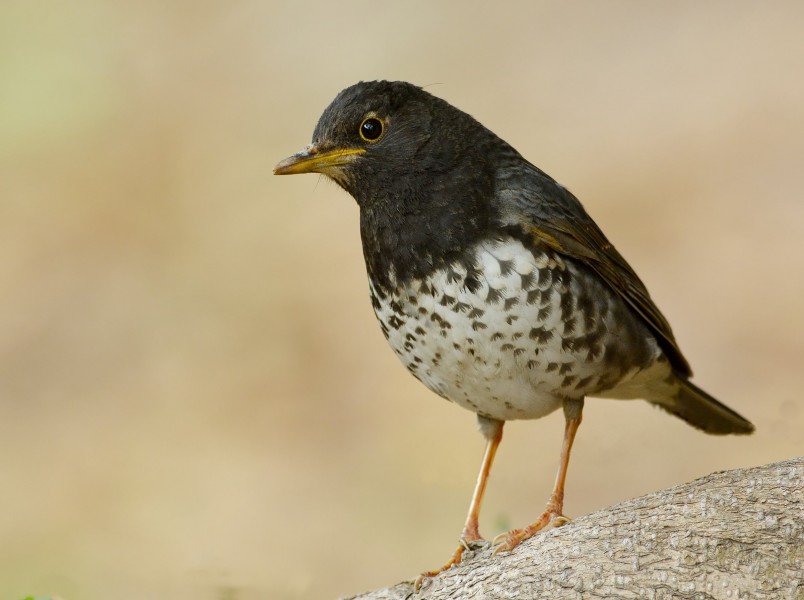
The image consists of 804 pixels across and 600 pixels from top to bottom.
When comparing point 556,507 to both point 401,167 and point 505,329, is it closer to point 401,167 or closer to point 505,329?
point 505,329

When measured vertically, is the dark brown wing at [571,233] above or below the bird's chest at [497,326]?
above

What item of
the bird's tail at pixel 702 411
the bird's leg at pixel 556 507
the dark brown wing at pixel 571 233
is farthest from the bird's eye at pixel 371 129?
the bird's tail at pixel 702 411

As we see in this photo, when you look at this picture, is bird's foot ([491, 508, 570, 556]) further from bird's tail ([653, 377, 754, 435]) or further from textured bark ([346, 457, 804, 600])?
bird's tail ([653, 377, 754, 435])

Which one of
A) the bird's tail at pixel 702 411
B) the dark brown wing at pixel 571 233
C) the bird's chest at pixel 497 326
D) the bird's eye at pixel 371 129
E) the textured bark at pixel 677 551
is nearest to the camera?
the textured bark at pixel 677 551

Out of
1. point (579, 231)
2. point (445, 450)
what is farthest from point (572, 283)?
point (445, 450)

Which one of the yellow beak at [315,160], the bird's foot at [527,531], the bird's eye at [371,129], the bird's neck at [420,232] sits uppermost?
the bird's eye at [371,129]

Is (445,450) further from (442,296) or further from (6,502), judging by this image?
(442,296)


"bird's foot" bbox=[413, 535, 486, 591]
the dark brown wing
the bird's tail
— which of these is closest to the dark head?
the dark brown wing

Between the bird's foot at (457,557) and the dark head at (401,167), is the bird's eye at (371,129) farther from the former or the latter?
the bird's foot at (457,557)
